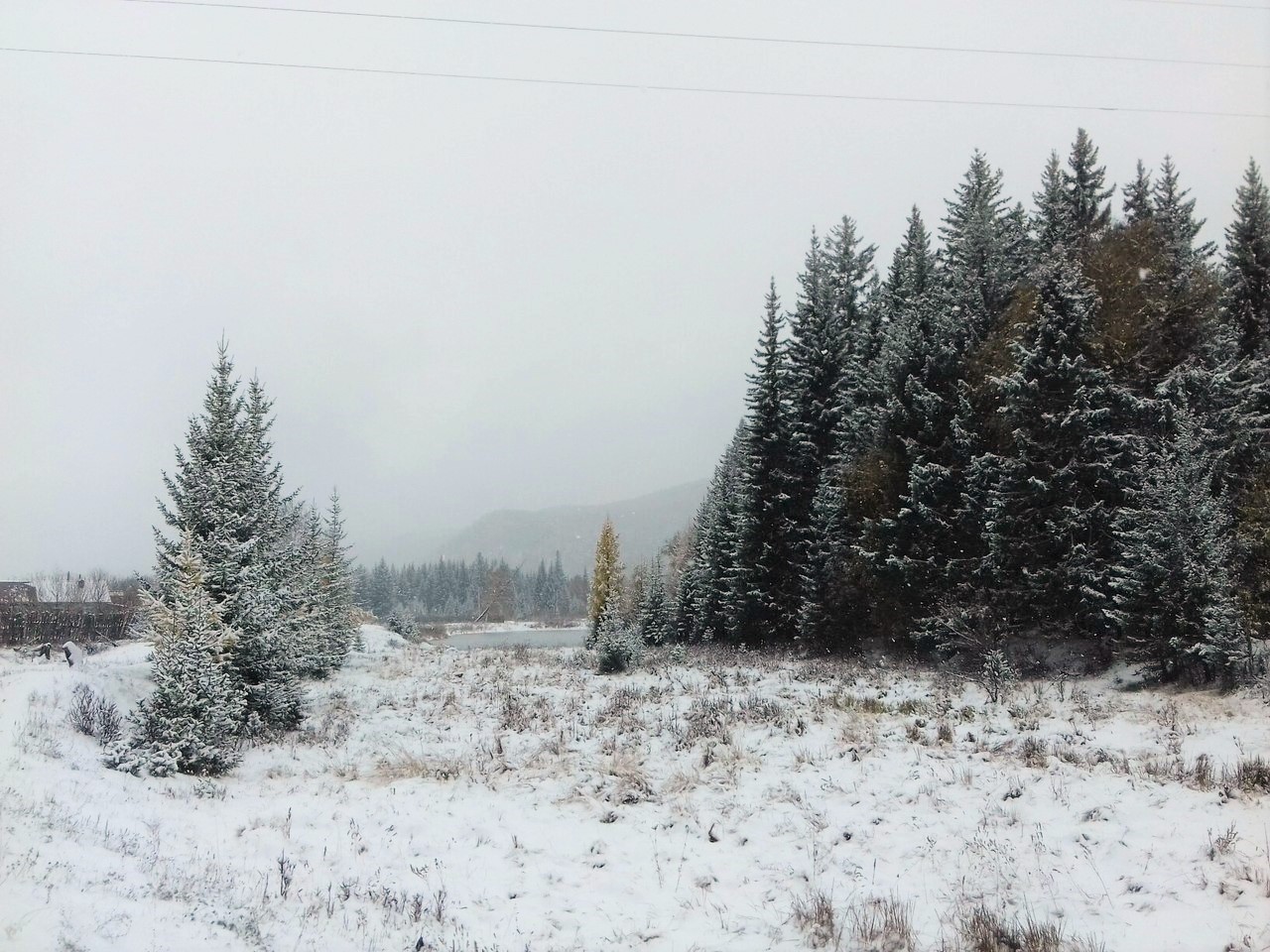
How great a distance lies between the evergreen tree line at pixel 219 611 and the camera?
12188mm

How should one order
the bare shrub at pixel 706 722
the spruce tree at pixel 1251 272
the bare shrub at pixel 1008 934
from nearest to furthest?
1. the bare shrub at pixel 1008 934
2. the bare shrub at pixel 706 722
3. the spruce tree at pixel 1251 272

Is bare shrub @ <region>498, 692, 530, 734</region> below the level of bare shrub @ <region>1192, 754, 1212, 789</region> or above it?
below

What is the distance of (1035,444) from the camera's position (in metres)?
19.5

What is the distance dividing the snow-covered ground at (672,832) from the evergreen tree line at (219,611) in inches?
31.8

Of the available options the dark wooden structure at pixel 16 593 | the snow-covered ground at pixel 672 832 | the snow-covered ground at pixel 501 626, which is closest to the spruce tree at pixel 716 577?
the snow-covered ground at pixel 672 832

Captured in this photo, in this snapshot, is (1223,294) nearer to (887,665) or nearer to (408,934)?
(887,665)

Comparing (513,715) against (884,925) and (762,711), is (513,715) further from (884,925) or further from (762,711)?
(884,925)

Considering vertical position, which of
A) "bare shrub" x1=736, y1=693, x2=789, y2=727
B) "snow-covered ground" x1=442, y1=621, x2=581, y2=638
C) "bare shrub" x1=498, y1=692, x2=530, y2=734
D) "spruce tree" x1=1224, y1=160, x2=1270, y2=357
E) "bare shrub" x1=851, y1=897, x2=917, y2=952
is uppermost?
"spruce tree" x1=1224, y1=160, x2=1270, y2=357

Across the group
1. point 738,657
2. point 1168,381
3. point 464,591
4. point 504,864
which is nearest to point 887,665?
point 738,657

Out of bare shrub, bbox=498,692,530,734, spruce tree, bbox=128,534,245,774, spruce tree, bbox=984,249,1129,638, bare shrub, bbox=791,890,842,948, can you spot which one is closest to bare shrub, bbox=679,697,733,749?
bare shrub, bbox=498,692,530,734

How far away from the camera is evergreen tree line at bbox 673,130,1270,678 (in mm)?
14828

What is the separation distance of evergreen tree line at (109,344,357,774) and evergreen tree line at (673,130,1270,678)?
17.9 m

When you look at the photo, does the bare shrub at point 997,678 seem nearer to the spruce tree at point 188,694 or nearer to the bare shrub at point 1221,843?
the bare shrub at point 1221,843

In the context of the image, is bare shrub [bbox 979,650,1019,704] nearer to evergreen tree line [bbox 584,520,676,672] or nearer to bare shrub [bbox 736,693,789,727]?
bare shrub [bbox 736,693,789,727]
